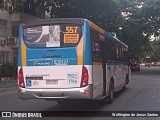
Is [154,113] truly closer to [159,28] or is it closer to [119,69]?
[119,69]

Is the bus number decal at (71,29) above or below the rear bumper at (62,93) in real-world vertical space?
above

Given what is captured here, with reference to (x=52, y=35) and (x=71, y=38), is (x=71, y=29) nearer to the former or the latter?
(x=71, y=38)

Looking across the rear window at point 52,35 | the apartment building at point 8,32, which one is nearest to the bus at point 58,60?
the rear window at point 52,35

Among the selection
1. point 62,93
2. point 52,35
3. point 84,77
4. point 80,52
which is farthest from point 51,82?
point 52,35

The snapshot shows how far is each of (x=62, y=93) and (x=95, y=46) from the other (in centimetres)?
203

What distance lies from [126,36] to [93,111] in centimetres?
4057

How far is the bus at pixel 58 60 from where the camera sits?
35.0 feet

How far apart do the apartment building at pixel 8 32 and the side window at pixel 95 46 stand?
25.2 m

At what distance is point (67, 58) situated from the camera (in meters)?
10.8

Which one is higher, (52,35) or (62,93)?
(52,35)

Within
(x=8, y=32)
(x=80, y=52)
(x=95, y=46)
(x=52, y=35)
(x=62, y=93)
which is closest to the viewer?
(x=62, y=93)

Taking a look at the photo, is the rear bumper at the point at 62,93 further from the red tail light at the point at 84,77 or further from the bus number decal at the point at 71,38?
the bus number decal at the point at 71,38

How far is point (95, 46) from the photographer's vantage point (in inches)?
456

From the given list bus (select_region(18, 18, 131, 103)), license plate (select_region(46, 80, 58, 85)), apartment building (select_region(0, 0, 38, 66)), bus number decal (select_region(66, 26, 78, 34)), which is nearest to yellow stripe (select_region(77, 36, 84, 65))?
bus (select_region(18, 18, 131, 103))
